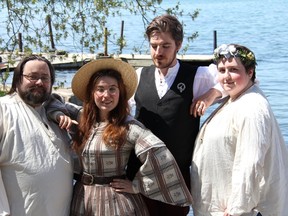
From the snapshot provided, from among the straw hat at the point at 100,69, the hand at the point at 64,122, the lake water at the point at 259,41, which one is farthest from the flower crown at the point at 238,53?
the lake water at the point at 259,41

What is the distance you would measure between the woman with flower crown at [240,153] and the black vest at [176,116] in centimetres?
18

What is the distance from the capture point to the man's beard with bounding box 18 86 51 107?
3.57 meters

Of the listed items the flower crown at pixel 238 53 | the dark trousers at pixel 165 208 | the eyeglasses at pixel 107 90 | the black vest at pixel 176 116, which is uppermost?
the flower crown at pixel 238 53

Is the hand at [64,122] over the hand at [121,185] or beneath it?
over

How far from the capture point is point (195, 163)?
3773mm

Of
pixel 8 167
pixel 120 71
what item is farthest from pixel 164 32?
pixel 8 167

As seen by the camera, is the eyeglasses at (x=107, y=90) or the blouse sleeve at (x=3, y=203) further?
the eyeglasses at (x=107, y=90)

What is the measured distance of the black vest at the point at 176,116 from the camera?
3.92 meters

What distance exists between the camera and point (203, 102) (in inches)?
152

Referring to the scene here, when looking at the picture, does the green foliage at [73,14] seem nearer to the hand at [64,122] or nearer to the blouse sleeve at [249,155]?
the hand at [64,122]

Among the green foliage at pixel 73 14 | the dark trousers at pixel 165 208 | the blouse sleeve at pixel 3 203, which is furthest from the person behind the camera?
the green foliage at pixel 73 14

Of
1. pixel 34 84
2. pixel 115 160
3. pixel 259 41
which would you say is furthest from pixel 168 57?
pixel 259 41

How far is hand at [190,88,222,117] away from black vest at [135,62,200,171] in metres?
0.04

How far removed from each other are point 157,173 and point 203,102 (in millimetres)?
503
